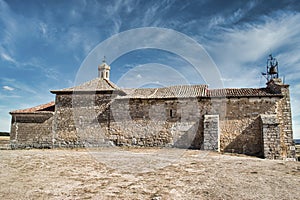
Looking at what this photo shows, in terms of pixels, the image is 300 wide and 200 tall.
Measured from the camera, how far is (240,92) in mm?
14320

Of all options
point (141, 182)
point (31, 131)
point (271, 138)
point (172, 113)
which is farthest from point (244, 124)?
point (31, 131)

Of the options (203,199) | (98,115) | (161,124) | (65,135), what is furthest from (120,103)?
(203,199)

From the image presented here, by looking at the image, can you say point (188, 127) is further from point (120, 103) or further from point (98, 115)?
point (98, 115)

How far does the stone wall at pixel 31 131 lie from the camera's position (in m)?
14.9

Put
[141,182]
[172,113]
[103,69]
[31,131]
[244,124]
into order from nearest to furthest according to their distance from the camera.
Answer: [141,182] → [244,124] → [172,113] → [31,131] → [103,69]

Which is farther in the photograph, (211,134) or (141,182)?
(211,134)

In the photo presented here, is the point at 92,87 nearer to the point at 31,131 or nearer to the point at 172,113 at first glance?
the point at 31,131

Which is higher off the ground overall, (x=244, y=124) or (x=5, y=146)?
(x=244, y=124)

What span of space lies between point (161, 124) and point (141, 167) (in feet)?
22.8

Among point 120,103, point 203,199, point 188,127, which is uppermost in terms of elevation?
point 120,103

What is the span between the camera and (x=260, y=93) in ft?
45.2

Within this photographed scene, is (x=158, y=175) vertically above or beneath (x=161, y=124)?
beneath

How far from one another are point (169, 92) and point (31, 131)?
10094mm

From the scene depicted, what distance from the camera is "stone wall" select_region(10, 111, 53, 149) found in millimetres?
14883
